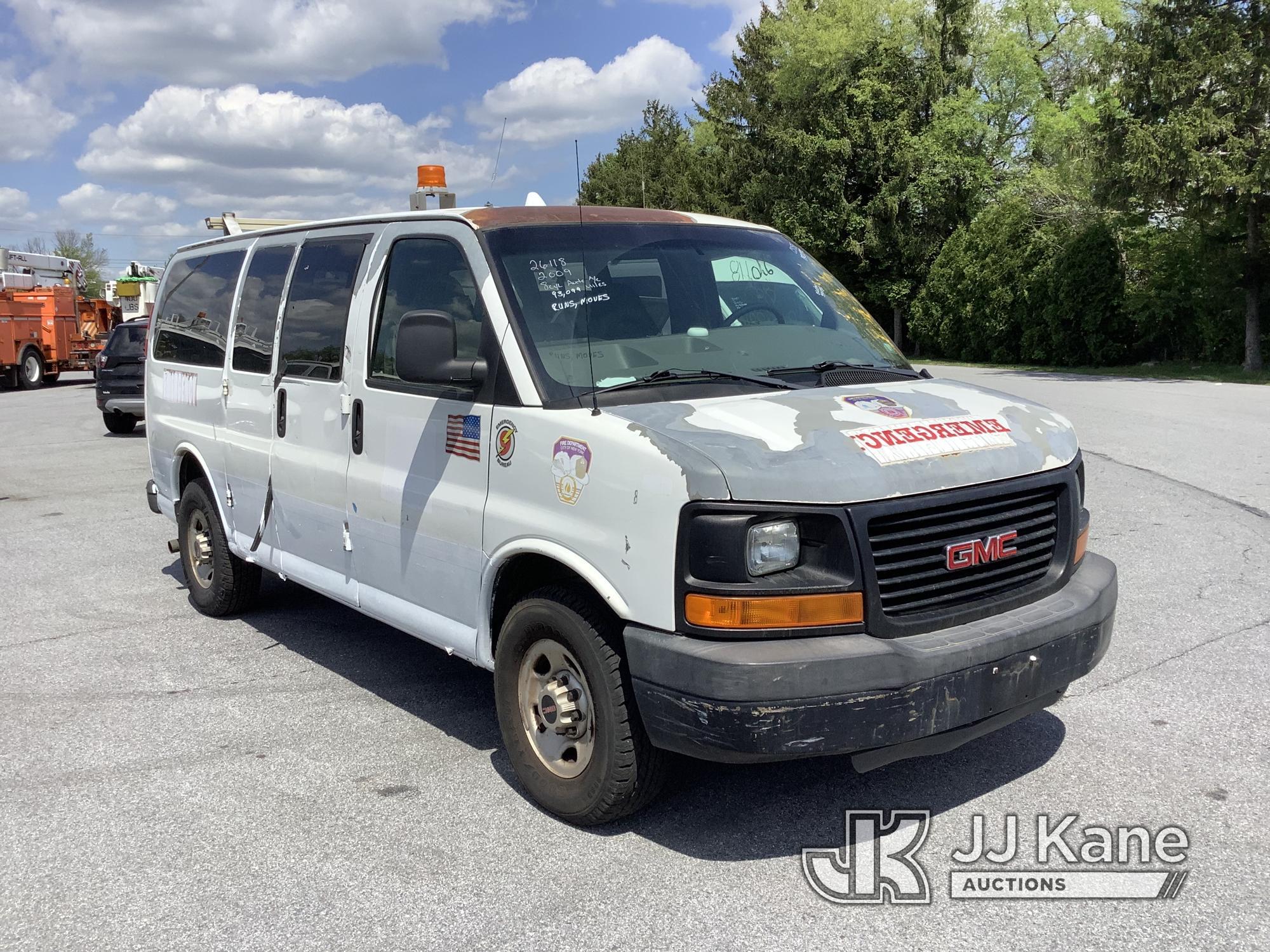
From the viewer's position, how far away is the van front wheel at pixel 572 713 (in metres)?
3.63

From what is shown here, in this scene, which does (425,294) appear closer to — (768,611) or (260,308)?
(260,308)

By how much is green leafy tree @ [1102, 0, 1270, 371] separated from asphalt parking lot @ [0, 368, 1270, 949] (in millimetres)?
20749

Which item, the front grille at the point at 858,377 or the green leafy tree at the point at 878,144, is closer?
the front grille at the point at 858,377

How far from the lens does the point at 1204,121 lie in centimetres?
2445

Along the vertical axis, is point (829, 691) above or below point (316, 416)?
below

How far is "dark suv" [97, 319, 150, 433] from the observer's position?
17.5 m

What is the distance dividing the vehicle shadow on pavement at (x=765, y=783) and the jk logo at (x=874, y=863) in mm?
62

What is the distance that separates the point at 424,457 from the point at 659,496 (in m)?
1.39

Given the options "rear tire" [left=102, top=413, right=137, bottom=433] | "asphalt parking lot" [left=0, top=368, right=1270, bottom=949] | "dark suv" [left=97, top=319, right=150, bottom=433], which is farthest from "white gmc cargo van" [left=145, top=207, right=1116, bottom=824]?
"rear tire" [left=102, top=413, right=137, bottom=433]

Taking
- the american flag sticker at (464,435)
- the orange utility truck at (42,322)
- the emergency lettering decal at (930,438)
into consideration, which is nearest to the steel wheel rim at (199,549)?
the american flag sticker at (464,435)

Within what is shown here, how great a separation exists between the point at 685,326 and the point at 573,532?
114 cm

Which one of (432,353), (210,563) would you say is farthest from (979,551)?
(210,563)

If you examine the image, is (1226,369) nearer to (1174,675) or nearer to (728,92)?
(1174,675)

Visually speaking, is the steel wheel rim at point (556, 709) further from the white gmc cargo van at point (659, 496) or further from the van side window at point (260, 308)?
the van side window at point (260, 308)
